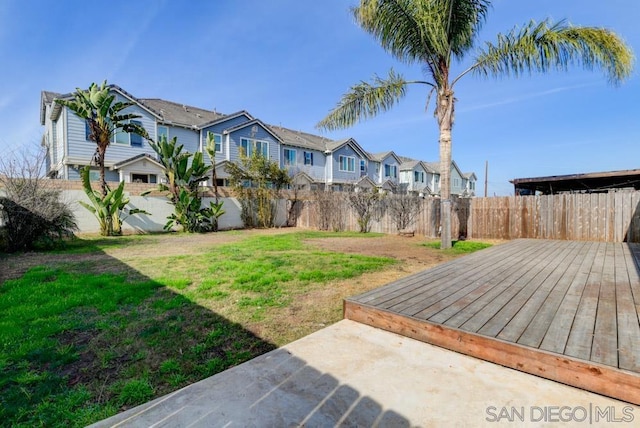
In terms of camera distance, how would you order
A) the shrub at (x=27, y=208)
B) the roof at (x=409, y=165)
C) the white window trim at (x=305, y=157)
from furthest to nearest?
the roof at (x=409, y=165) < the white window trim at (x=305, y=157) < the shrub at (x=27, y=208)

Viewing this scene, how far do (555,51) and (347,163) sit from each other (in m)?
20.8

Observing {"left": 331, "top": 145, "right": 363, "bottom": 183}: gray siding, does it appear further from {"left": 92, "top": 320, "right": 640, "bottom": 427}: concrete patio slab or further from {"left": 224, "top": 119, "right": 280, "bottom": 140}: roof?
{"left": 92, "top": 320, "right": 640, "bottom": 427}: concrete patio slab

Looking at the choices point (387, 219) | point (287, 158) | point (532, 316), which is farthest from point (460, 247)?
point (287, 158)

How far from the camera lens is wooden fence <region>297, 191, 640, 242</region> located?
26.1 feet

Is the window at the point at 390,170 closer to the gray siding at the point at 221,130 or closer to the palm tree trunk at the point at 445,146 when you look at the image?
the gray siding at the point at 221,130

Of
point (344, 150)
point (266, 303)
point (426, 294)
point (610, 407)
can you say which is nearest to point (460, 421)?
point (610, 407)

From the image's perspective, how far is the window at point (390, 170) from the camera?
32.4 meters

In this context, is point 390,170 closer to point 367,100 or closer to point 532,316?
point 367,100

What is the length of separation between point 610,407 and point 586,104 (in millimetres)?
16992

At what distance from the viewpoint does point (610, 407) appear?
1.68 meters

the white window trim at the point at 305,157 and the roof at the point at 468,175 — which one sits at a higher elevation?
the roof at the point at 468,175

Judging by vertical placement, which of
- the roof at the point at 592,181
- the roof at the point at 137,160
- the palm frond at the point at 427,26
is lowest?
the roof at the point at 592,181

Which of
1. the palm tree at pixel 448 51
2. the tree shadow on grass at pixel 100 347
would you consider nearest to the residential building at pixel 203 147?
the palm tree at pixel 448 51

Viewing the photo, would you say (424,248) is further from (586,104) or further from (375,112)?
(586,104)
